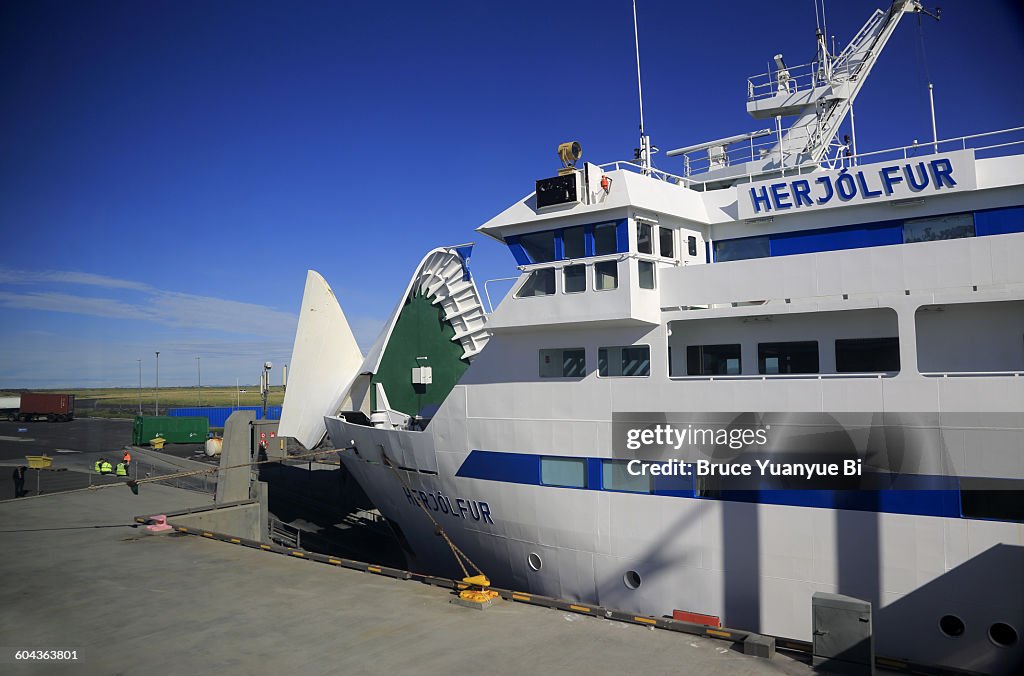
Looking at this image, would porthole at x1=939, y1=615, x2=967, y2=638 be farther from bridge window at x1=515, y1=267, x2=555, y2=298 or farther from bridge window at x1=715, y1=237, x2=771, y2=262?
bridge window at x1=515, y1=267, x2=555, y2=298

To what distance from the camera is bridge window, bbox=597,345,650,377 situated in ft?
41.5

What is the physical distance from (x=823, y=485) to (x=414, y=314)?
1563 centimetres

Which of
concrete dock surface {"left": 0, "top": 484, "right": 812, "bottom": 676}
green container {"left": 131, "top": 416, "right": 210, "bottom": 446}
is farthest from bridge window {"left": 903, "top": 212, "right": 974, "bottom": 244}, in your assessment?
green container {"left": 131, "top": 416, "right": 210, "bottom": 446}

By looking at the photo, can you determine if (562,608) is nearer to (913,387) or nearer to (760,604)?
(760,604)

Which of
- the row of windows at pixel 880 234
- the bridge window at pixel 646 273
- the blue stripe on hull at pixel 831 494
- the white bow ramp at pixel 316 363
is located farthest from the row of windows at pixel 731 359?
the white bow ramp at pixel 316 363

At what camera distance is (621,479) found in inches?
482

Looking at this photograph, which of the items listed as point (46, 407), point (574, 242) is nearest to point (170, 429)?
point (46, 407)

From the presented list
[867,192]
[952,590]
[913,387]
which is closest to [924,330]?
[913,387]

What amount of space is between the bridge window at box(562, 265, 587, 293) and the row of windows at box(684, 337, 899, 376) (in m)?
2.50

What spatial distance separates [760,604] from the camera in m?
10.9

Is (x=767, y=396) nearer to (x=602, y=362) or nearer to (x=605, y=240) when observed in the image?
(x=602, y=362)

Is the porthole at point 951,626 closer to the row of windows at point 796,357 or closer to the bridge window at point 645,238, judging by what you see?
the row of windows at point 796,357

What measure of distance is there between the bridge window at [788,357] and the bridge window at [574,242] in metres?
3.93

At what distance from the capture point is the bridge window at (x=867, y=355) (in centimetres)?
1127
